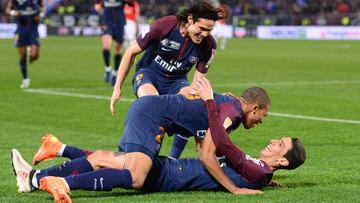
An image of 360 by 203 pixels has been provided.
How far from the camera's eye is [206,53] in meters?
11.5

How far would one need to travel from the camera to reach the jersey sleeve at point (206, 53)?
11.3 m

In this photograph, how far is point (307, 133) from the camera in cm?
1424

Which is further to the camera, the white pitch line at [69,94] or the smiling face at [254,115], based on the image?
the white pitch line at [69,94]

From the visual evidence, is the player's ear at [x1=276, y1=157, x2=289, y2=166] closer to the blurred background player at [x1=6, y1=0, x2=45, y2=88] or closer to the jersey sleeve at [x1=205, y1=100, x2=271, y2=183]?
the jersey sleeve at [x1=205, y1=100, x2=271, y2=183]

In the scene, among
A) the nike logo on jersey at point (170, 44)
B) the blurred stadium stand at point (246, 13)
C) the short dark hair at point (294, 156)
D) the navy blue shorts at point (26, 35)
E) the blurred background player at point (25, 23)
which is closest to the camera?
the short dark hair at point (294, 156)

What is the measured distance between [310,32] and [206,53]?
46.0 m

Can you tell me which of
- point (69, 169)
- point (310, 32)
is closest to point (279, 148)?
point (69, 169)

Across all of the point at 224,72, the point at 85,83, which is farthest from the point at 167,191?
the point at 224,72

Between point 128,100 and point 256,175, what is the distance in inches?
415

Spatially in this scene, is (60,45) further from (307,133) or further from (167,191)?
(167,191)

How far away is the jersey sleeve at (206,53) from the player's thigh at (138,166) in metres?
2.79

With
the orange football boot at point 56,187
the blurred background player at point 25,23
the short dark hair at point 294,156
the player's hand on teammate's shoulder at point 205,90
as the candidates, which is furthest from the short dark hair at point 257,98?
the blurred background player at point 25,23

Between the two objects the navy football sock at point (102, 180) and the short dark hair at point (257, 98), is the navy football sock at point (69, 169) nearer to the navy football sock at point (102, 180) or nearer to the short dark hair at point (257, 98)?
the navy football sock at point (102, 180)

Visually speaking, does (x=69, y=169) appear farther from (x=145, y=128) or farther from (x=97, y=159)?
(x=145, y=128)
